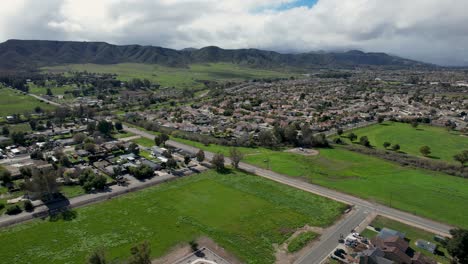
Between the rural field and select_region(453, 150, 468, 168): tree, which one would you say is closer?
the rural field

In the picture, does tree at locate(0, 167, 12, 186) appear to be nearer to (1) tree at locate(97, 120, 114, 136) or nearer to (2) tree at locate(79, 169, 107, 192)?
(2) tree at locate(79, 169, 107, 192)

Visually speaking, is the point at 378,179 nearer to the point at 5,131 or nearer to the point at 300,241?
the point at 300,241

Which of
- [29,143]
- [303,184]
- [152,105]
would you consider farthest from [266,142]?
[152,105]

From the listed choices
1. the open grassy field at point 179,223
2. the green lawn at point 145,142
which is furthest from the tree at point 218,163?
the green lawn at point 145,142

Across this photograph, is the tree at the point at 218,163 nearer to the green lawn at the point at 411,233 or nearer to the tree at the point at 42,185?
the tree at the point at 42,185

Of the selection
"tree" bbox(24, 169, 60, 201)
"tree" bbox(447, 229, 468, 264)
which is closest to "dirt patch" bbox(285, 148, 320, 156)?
"tree" bbox(447, 229, 468, 264)

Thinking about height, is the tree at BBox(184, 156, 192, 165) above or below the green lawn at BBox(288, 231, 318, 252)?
above
